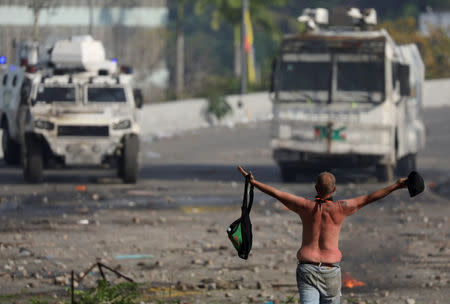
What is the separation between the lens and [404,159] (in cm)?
2419

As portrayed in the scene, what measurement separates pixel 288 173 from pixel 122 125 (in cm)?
350

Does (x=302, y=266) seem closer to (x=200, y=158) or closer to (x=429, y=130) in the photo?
(x=200, y=158)

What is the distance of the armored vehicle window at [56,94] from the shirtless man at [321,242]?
46.9ft

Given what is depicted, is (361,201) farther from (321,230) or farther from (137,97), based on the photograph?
(137,97)

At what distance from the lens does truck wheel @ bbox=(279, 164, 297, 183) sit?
73.3ft

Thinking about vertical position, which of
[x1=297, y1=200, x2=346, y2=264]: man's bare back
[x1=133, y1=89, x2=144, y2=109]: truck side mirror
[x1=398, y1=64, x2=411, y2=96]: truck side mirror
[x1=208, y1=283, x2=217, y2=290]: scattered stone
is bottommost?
[x1=208, y1=283, x2=217, y2=290]: scattered stone

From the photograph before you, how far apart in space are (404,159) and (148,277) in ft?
43.4

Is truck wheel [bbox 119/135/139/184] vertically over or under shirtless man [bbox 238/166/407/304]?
under

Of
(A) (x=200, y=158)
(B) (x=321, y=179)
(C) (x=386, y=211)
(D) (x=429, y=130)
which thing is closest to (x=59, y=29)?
(D) (x=429, y=130)

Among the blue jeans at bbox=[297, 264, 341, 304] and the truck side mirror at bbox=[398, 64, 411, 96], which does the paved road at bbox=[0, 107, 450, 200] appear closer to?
the truck side mirror at bbox=[398, 64, 411, 96]

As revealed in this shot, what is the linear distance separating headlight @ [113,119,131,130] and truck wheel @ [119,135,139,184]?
0.23 metres

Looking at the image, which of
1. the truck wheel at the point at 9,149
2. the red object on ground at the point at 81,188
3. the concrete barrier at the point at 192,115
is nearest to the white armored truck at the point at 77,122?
the red object on ground at the point at 81,188

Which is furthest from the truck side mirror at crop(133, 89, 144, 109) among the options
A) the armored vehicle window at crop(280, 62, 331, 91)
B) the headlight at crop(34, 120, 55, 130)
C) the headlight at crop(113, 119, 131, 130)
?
the armored vehicle window at crop(280, 62, 331, 91)

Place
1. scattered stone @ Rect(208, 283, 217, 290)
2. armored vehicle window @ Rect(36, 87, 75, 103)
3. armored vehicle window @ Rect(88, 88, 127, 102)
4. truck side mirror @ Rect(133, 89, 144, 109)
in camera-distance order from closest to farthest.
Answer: scattered stone @ Rect(208, 283, 217, 290)
armored vehicle window @ Rect(36, 87, 75, 103)
armored vehicle window @ Rect(88, 88, 127, 102)
truck side mirror @ Rect(133, 89, 144, 109)
